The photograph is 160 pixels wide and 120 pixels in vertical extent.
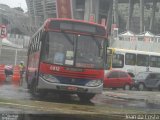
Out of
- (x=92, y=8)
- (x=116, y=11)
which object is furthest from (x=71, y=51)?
(x=92, y=8)

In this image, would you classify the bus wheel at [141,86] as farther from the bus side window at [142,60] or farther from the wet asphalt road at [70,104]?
the wet asphalt road at [70,104]

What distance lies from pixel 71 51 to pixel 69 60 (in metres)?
0.34

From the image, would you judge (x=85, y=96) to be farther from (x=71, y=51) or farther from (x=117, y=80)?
(x=117, y=80)

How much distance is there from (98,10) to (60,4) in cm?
1140

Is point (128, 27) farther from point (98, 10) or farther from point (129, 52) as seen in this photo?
point (129, 52)

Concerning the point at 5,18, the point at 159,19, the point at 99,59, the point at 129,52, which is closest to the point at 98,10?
the point at 159,19

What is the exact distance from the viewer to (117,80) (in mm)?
33781

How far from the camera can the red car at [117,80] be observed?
33.5 metres

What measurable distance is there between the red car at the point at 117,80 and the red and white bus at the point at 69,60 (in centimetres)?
1670

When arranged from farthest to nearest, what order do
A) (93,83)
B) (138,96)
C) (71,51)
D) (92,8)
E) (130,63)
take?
1. (92,8)
2. (130,63)
3. (138,96)
4. (93,83)
5. (71,51)

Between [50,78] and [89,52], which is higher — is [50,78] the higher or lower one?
the lower one

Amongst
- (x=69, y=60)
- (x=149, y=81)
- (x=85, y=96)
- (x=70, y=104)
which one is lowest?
(x=149, y=81)

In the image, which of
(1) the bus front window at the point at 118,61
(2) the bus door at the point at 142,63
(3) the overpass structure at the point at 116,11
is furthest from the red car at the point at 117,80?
(3) the overpass structure at the point at 116,11

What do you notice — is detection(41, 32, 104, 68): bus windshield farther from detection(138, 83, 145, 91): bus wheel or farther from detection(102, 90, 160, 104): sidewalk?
detection(138, 83, 145, 91): bus wheel
